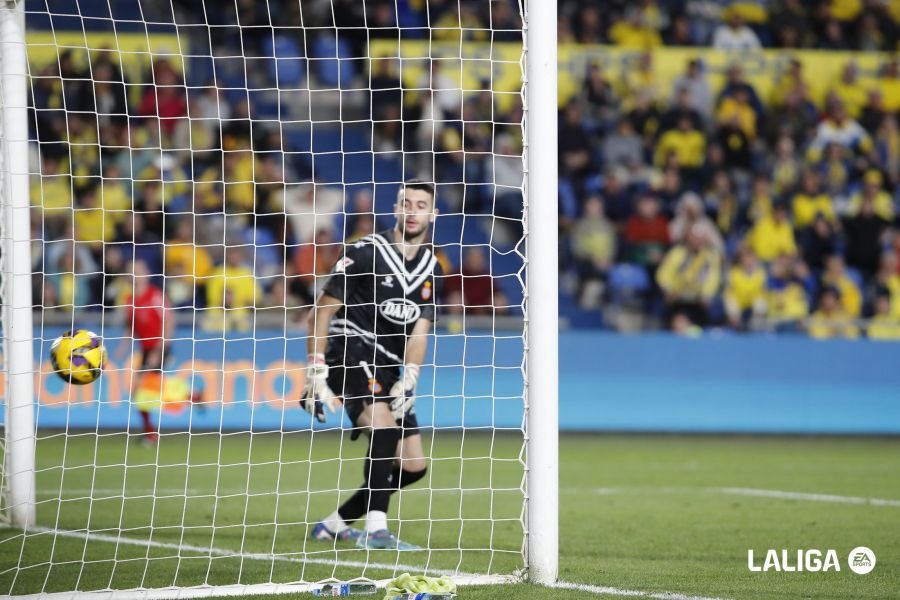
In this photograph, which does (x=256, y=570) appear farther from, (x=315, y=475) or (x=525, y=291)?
(x=315, y=475)

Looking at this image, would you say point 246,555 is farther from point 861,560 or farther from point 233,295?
point 233,295

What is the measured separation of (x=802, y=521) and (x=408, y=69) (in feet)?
38.2

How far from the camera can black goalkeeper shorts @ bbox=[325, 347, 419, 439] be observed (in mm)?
6938

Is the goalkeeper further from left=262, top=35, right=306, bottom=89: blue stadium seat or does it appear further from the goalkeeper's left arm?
left=262, top=35, right=306, bottom=89: blue stadium seat

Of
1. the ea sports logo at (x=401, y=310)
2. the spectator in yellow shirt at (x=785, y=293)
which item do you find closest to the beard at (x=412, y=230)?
the ea sports logo at (x=401, y=310)

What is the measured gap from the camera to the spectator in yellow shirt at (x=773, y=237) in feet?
55.3

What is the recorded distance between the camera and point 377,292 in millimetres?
7078

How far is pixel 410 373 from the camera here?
6840 millimetres

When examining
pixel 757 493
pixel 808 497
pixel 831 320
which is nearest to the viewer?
pixel 808 497

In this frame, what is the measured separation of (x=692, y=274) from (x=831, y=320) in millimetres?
1812

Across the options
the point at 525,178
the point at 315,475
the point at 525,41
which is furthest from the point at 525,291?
the point at 315,475

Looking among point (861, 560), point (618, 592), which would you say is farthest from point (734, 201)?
point (618, 592)

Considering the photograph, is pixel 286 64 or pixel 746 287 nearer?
pixel 746 287

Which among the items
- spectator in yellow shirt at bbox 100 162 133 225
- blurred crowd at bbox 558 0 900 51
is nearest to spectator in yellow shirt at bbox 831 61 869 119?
blurred crowd at bbox 558 0 900 51
